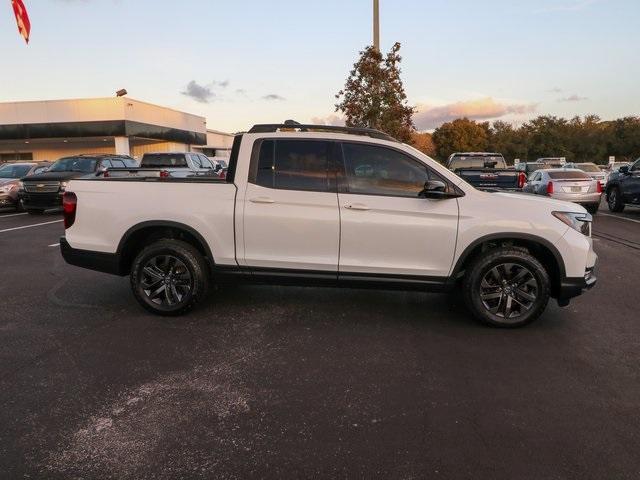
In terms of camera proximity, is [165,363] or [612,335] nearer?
[165,363]

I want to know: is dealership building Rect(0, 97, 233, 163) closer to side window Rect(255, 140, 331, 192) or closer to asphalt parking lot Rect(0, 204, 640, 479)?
side window Rect(255, 140, 331, 192)

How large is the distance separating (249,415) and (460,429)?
135 cm

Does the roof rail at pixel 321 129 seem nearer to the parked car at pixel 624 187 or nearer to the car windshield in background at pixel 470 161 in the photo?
the car windshield in background at pixel 470 161

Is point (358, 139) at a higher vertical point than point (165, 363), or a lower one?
higher

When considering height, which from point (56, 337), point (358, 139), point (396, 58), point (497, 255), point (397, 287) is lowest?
point (56, 337)

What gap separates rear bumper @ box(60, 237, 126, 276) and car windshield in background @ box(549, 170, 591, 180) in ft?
46.2

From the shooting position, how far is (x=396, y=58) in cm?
2028

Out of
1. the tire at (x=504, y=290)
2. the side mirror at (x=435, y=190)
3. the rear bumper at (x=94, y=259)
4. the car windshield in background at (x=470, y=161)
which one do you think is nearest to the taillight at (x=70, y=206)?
the rear bumper at (x=94, y=259)

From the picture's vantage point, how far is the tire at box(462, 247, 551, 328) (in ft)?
16.4

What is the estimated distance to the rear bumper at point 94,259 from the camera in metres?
5.49

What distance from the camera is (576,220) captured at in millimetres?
5078

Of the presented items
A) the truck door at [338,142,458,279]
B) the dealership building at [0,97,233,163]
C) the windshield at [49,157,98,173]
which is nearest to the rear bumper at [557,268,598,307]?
the truck door at [338,142,458,279]

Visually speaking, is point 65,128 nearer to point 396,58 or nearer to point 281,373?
point 396,58

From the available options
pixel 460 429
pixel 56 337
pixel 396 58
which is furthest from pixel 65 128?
pixel 460 429
